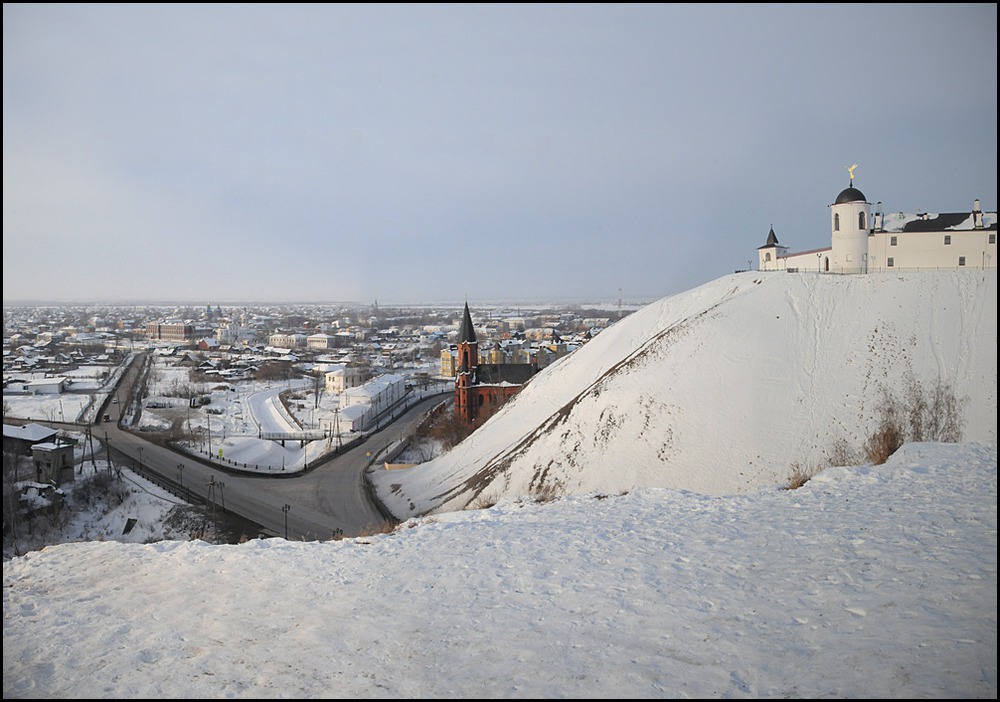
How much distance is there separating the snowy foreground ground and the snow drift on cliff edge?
8.74m

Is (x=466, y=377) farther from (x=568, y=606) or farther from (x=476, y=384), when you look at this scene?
(x=568, y=606)

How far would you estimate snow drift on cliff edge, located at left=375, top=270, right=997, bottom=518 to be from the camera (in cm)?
1870

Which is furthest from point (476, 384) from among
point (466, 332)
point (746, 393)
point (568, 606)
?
point (568, 606)

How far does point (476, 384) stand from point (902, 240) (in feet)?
92.6

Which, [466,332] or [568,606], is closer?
[568,606]

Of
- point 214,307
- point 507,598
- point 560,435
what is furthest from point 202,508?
point 214,307

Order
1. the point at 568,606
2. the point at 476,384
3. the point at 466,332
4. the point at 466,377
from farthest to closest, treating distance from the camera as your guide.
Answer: the point at 466,332, the point at 476,384, the point at 466,377, the point at 568,606

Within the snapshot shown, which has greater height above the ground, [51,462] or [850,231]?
[850,231]

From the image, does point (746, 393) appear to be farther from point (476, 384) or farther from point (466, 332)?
point (466, 332)

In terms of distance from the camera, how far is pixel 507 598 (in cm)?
726

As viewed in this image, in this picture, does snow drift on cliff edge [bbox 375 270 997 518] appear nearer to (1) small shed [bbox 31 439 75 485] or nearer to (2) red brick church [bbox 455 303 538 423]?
(2) red brick church [bbox 455 303 538 423]

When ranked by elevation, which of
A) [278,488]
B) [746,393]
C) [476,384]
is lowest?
[278,488]

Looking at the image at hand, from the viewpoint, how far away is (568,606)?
6.91m

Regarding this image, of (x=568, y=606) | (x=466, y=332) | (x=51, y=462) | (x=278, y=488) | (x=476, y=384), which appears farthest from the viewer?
(x=466, y=332)
